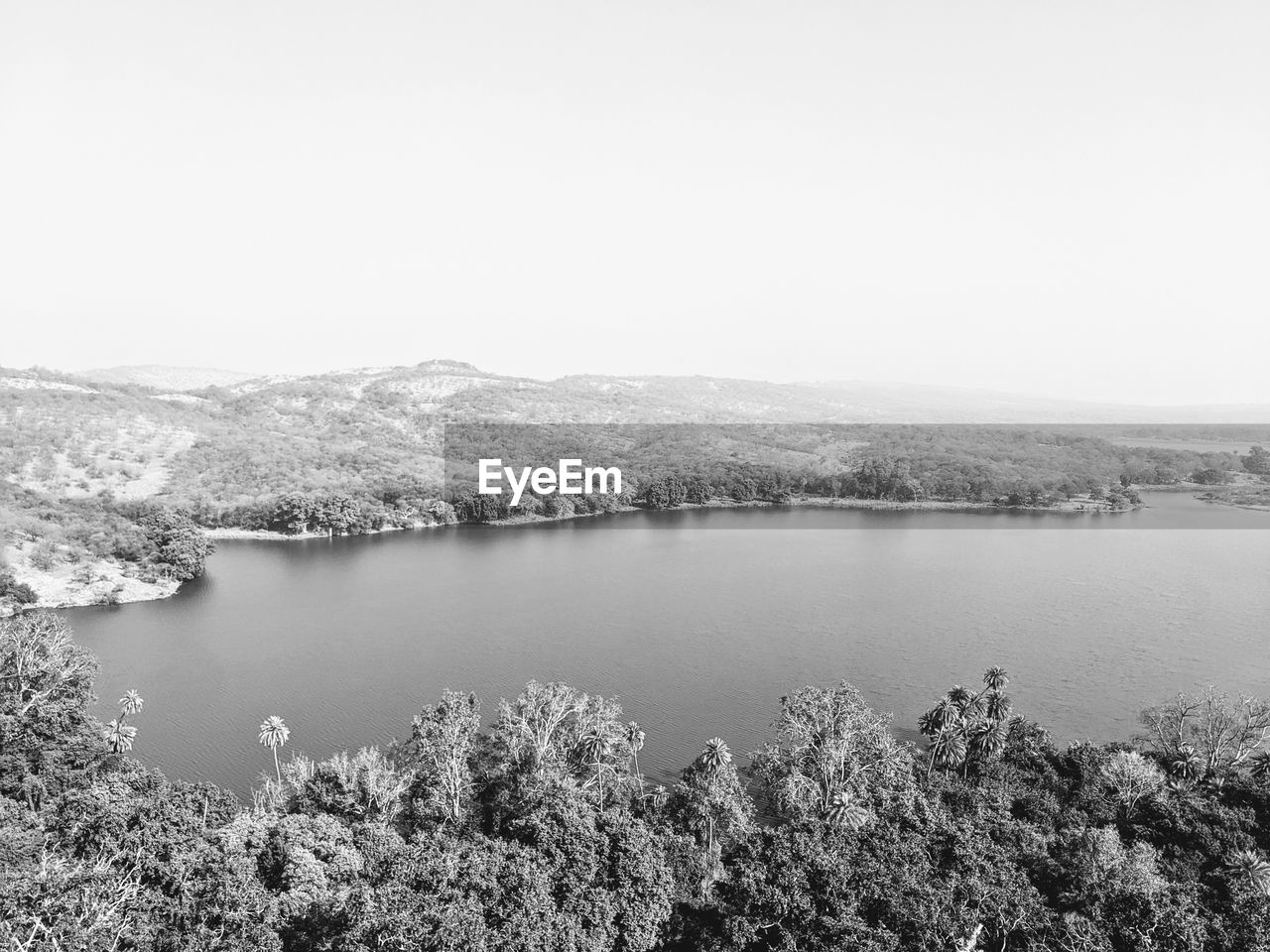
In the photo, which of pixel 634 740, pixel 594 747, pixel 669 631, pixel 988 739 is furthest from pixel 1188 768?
pixel 669 631

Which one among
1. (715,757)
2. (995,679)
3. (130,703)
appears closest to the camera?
(715,757)

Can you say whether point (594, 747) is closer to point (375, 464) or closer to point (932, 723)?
point (932, 723)

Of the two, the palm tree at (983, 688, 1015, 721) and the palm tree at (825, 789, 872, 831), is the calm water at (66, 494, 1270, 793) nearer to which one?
the palm tree at (983, 688, 1015, 721)

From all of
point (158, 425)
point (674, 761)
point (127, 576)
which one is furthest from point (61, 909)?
point (158, 425)

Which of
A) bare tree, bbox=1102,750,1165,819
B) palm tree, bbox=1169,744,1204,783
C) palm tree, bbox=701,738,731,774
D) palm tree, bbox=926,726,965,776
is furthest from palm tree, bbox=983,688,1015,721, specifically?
palm tree, bbox=701,738,731,774

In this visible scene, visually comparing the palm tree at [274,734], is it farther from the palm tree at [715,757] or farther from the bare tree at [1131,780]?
the bare tree at [1131,780]

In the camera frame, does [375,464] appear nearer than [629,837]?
No

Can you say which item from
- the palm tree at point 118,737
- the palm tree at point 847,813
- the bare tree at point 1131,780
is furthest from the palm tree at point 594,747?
the palm tree at point 118,737
